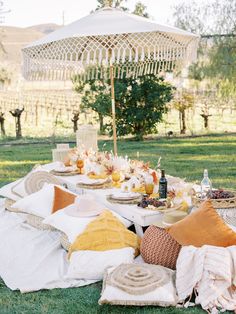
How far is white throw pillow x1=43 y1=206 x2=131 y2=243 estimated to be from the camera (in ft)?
14.3

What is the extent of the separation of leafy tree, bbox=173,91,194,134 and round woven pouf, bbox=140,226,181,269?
1027 cm

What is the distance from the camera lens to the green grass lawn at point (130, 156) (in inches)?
141

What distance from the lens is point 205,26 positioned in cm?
1505

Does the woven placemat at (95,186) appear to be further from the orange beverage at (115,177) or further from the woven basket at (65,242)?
the woven basket at (65,242)

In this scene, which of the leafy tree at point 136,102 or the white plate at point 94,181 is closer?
the white plate at point 94,181

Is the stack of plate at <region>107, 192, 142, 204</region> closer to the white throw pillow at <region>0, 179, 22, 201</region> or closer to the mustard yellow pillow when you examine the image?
→ the mustard yellow pillow

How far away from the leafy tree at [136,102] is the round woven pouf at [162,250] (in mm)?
9416

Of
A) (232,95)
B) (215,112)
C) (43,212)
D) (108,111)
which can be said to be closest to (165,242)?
(43,212)

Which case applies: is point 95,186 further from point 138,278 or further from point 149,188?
point 138,278

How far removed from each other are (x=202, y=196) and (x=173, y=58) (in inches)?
92.1

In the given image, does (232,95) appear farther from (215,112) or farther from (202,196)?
(202,196)

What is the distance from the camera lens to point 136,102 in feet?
44.6

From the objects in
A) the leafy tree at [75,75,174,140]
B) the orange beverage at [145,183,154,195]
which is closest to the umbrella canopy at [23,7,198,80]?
the orange beverage at [145,183,154,195]

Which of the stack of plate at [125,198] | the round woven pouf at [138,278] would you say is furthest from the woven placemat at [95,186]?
the round woven pouf at [138,278]
